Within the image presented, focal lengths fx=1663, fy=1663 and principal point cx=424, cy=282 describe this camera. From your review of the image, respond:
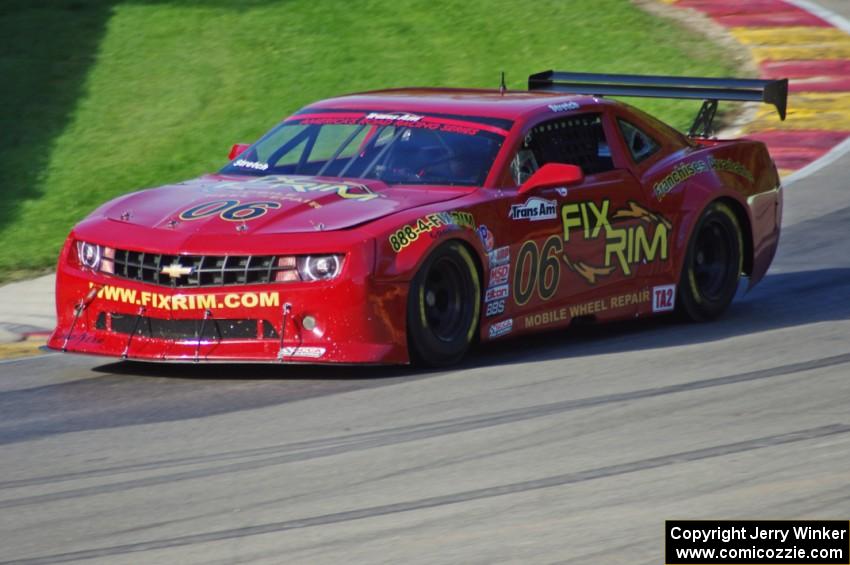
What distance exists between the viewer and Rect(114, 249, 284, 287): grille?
7914 mm

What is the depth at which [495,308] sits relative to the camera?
8570 mm

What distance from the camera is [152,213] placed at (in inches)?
328

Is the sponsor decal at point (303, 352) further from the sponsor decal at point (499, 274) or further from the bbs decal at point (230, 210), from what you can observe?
the sponsor decal at point (499, 274)

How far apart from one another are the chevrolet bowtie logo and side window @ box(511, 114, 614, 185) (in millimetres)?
1923

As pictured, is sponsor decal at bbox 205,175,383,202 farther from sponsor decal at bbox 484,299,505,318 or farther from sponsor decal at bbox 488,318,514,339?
sponsor decal at bbox 488,318,514,339

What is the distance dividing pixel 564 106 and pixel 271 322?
8.09ft

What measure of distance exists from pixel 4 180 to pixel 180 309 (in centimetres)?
827

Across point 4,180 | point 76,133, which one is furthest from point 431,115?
point 76,133

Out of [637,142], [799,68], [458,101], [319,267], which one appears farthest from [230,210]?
[799,68]

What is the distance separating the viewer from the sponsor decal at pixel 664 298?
9.66 m

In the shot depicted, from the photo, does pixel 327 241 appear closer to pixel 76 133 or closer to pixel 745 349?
pixel 745 349

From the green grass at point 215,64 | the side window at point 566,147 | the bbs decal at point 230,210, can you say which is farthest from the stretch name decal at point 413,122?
the green grass at point 215,64

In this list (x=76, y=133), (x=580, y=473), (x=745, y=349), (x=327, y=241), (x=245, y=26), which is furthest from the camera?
(x=245, y=26)

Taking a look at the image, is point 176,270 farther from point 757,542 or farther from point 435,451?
point 757,542
